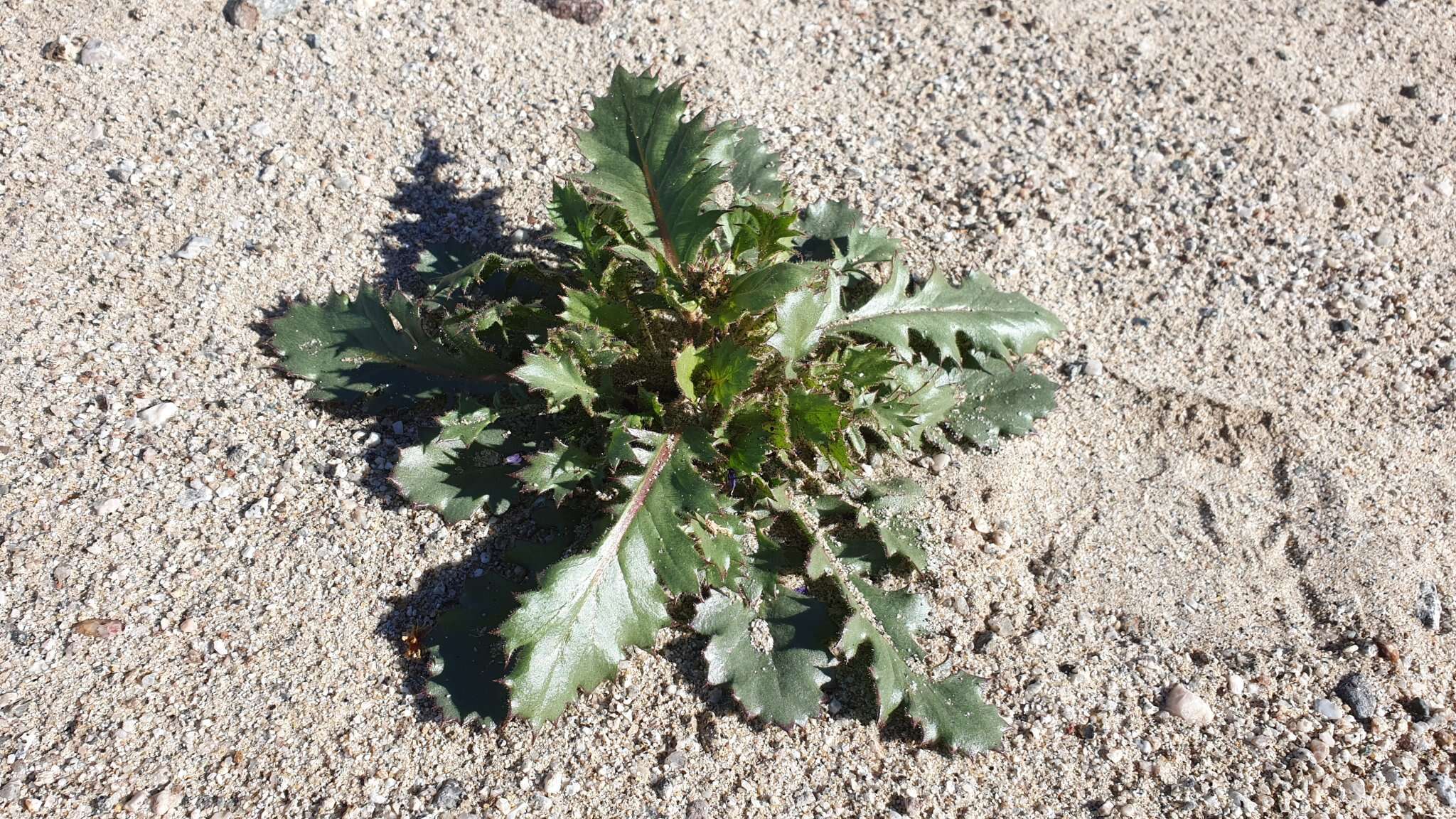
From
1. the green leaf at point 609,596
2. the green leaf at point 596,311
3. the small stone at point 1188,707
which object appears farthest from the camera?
the green leaf at point 596,311

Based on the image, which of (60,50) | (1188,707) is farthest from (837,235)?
(60,50)

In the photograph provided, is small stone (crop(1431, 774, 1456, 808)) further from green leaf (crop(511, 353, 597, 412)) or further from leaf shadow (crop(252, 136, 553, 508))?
leaf shadow (crop(252, 136, 553, 508))

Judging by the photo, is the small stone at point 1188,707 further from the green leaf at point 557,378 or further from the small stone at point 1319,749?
the green leaf at point 557,378

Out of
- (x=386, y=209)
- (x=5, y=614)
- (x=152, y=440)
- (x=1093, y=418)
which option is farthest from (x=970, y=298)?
(x=5, y=614)

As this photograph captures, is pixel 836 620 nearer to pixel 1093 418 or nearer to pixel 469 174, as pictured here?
pixel 1093 418

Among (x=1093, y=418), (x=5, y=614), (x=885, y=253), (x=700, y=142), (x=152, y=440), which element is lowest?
(x=5, y=614)

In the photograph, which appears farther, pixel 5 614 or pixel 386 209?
pixel 386 209

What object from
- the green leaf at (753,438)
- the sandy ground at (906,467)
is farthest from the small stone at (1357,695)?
the green leaf at (753,438)
